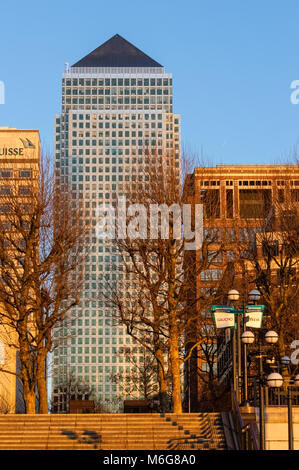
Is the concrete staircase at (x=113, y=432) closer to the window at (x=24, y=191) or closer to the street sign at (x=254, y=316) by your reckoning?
the street sign at (x=254, y=316)

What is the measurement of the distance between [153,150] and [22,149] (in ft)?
449

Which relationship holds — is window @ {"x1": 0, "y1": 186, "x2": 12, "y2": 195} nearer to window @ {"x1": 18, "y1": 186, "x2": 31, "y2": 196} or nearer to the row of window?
window @ {"x1": 18, "y1": 186, "x2": 31, "y2": 196}

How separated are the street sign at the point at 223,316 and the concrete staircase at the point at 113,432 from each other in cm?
381

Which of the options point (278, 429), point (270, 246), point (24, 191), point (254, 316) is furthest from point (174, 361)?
point (270, 246)

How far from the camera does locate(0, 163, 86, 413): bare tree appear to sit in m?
38.8

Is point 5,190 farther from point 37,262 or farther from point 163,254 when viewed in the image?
point 163,254

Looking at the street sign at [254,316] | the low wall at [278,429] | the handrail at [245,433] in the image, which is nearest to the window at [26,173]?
the street sign at [254,316]

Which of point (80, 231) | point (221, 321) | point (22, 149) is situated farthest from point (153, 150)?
point (22, 149)

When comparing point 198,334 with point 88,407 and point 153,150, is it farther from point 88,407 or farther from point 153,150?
point 88,407

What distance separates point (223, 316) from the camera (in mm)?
33188

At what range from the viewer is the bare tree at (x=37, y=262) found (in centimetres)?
3878

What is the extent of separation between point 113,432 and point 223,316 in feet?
23.4

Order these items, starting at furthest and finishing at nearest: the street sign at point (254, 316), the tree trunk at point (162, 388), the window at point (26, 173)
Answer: the window at point (26, 173), the tree trunk at point (162, 388), the street sign at point (254, 316)
